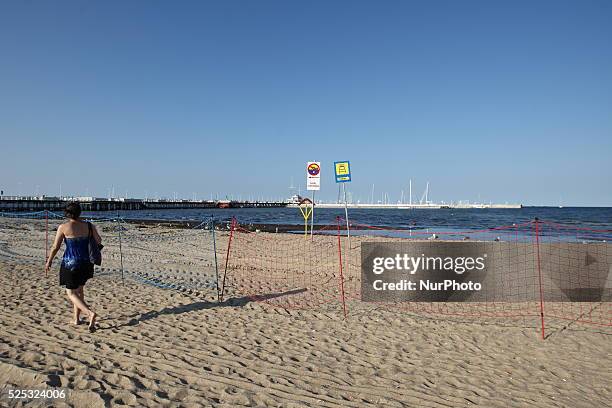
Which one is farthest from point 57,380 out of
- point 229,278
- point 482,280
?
point 482,280

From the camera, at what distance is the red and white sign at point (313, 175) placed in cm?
1770

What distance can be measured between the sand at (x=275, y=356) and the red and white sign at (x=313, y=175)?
10.1 m

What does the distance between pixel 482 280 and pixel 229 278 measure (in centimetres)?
644

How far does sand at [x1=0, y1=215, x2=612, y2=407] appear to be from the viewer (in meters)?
4.05

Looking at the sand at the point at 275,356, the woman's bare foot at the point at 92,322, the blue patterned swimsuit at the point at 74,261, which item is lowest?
the sand at the point at 275,356

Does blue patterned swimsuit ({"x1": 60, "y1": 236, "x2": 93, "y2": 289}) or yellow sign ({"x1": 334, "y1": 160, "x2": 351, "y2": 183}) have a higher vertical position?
yellow sign ({"x1": 334, "y1": 160, "x2": 351, "y2": 183})

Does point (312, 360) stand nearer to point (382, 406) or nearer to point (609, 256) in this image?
point (382, 406)

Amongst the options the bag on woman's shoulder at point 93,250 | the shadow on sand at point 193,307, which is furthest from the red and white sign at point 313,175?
the bag on woman's shoulder at point 93,250

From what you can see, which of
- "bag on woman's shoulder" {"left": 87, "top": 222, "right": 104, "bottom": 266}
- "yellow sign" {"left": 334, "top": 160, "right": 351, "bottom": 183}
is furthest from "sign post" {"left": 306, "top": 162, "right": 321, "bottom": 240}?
"bag on woman's shoulder" {"left": 87, "top": 222, "right": 104, "bottom": 266}

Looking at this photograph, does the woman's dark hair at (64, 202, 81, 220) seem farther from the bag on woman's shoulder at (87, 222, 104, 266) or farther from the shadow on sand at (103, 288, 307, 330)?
the shadow on sand at (103, 288, 307, 330)

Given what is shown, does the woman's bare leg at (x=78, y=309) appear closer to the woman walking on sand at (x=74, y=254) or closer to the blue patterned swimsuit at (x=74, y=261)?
the woman walking on sand at (x=74, y=254)

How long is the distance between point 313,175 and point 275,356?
13184mm

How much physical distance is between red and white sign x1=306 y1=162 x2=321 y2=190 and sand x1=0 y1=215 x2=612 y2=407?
10.1m

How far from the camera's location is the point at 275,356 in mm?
5121
